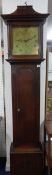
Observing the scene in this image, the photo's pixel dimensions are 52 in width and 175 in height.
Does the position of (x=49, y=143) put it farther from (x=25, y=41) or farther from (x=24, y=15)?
(x=24, y=15)

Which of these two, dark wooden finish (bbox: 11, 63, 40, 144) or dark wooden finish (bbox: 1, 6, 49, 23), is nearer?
dark wooden finish (bbox: 1, 6, 49, 23)

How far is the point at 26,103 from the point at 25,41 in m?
0.69

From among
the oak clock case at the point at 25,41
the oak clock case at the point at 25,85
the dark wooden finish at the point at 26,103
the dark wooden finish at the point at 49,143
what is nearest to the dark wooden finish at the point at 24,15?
the oak clock case at the point at 25,85

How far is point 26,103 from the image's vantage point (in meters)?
2.49

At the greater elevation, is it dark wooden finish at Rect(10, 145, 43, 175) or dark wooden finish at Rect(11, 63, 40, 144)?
dark wooden finish at Rect(11, 63, 40, 144)

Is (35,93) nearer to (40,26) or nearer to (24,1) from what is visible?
(40,26)

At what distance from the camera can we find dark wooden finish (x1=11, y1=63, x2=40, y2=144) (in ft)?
8.00

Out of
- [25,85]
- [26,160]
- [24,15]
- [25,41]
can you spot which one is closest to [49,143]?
[26,160]

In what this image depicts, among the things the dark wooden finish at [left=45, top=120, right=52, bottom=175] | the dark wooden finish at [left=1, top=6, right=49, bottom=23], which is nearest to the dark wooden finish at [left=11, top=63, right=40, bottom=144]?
the dark wooden finish at [left=45, top=120, right=52, bottom=175]

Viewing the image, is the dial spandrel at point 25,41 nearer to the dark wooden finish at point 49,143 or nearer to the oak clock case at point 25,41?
A: the oak clock case at point 25,41

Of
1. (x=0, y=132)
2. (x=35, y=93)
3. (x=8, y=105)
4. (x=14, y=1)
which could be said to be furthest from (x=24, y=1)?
(x=0, y=132)

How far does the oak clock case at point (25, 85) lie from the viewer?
237 cm

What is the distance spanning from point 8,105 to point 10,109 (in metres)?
0.06

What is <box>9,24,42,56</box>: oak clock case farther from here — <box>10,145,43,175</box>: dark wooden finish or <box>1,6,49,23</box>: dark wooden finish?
<box>10,145,43,175</box>: dark wooden finish
